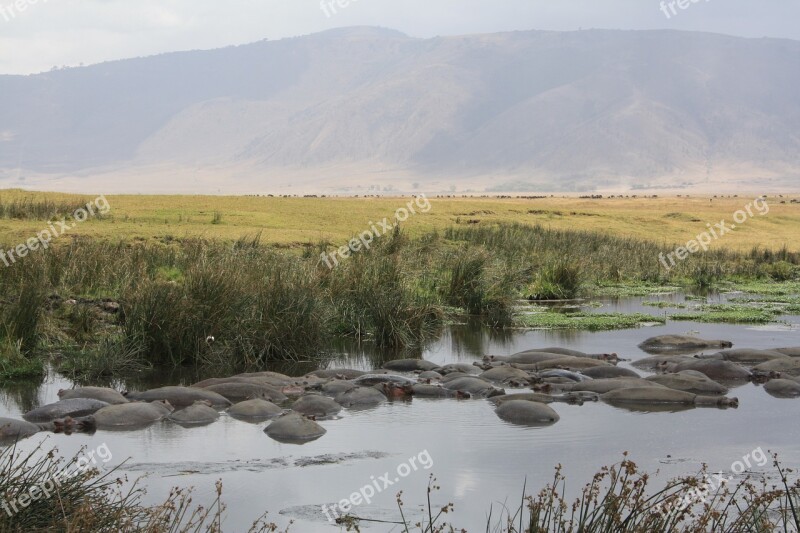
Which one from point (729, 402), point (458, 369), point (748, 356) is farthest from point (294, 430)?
point (748, 356)

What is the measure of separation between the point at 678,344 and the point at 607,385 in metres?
3.87

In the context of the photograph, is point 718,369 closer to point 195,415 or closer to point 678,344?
point 678,344

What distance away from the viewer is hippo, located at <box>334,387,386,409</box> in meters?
11.0

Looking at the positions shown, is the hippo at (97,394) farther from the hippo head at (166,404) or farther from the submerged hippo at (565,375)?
the submerged hippo at (565,375)

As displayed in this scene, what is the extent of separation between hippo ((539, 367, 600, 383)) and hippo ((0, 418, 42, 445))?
5562 millimetres

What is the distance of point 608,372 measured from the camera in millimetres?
12438

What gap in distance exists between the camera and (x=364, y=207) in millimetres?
39438

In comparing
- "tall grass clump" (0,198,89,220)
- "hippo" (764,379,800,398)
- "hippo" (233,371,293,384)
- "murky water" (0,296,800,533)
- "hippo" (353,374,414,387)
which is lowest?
"murky water" (0,296,800,533)

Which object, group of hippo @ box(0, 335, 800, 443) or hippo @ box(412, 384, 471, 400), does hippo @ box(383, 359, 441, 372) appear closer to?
group of hippo @ box(0, 335, 800, 443)

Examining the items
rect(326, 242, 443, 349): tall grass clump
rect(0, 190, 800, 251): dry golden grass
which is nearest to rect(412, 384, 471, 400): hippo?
rect(326, 242, 443, 349): tall grass clump

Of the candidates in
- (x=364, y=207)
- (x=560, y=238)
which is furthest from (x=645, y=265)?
(x=364, y=207)

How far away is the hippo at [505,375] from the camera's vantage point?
12.1 meters

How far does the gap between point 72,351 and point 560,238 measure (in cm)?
2047

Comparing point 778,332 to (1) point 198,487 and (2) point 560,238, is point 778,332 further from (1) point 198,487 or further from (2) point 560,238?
(2) point 560,238
